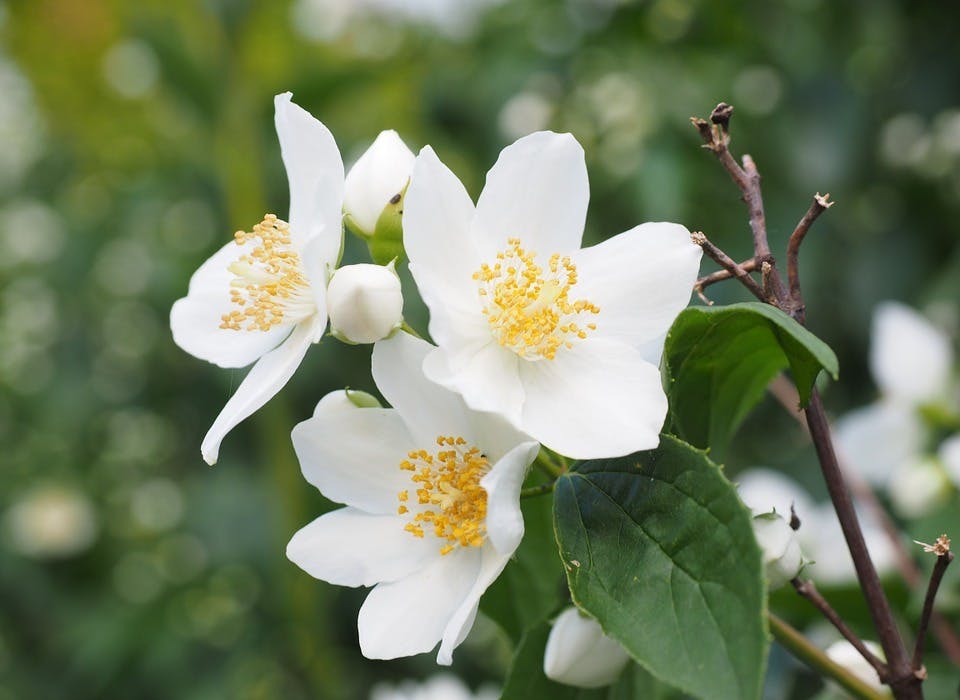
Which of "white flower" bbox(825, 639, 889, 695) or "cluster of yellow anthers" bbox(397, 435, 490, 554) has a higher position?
"white flower" bbox(825, 639, 889, 695)

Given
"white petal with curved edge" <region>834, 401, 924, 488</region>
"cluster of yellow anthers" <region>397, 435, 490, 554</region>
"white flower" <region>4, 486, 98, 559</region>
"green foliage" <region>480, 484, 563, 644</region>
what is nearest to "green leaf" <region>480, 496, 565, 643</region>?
"green foliage" <region>480, 484, 563, 644</region>

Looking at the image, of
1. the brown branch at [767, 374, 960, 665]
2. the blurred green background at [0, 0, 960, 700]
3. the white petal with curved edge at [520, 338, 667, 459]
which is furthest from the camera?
the blurred green background at [0, 0, 960, 700]

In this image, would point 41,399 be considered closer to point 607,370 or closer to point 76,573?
point 76,573

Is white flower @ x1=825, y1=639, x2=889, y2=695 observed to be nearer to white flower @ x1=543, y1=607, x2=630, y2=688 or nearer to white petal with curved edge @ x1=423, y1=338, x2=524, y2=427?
white flower @ x1=543, y1=607, x2=630, y2=688

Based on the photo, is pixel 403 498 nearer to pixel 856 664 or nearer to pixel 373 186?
pixel 373 186

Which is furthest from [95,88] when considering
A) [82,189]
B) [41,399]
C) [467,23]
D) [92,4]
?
[467,23]

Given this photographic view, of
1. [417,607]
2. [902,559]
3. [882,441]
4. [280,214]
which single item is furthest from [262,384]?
[280,214]
